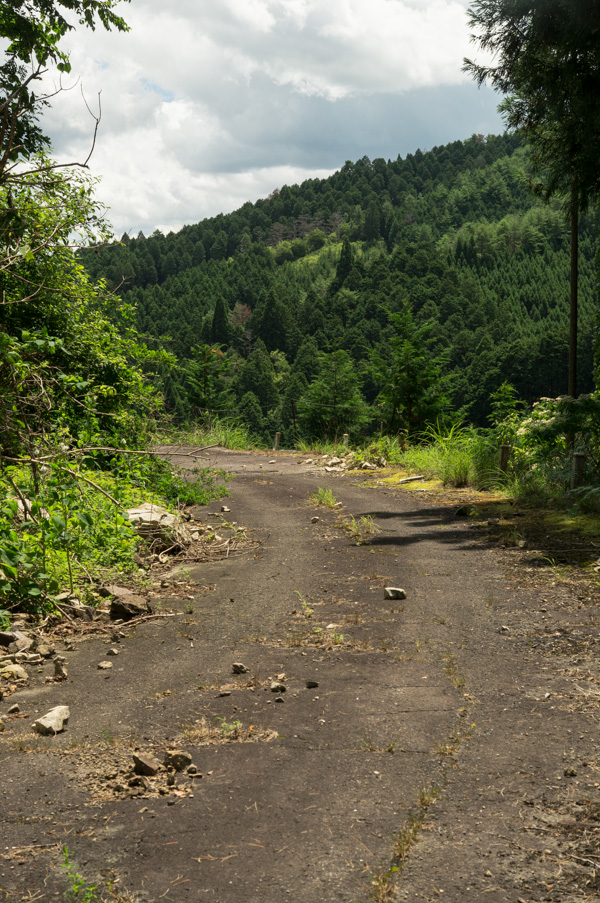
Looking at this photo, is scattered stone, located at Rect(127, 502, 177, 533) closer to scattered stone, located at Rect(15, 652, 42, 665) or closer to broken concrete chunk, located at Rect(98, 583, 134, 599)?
broken concrete chunk, located at Rect(98, 583, 134, 599)

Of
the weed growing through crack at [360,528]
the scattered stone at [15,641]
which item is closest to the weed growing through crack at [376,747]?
the scattered stone at [15,641]

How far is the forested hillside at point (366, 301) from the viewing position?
94.8 feet

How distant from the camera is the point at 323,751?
11.0 ft

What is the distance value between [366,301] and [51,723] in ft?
347

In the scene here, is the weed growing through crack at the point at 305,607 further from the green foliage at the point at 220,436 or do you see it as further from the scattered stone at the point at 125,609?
the green foliage at the point at 220,436

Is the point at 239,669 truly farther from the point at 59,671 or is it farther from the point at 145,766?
the point at 145,766

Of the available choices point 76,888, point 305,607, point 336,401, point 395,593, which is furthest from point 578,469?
point 336,401

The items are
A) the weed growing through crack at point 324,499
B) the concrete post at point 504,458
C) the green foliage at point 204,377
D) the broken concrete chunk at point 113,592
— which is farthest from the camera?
the green foliage at point 204,377

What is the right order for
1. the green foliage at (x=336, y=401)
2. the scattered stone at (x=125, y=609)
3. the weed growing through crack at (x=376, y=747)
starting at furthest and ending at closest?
1. the green foliage at (x=336, y=401)
2. the scattered stone at (x=125, y=609)
3. the weed growing through crack at (x=376, y=747)

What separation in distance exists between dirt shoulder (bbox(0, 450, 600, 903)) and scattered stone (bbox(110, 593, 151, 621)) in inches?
8.5

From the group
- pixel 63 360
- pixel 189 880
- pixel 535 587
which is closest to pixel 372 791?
pixel 189 880

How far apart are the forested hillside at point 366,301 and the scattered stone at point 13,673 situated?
493 centimetres

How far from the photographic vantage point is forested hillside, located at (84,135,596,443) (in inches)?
1138

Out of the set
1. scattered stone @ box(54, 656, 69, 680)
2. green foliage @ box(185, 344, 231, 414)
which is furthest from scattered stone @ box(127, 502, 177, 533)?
green foliage @ box(185, 344, 231, 414)
